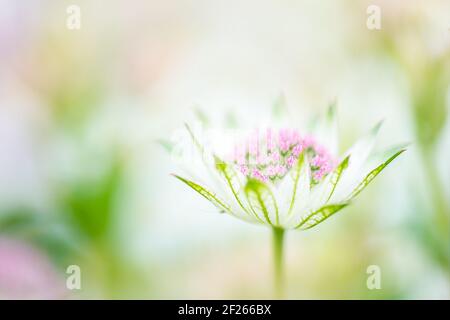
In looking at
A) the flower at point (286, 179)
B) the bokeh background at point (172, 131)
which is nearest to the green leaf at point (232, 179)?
the flower at point (286, 179)

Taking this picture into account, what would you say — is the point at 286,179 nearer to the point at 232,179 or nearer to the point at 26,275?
the point at 232,179

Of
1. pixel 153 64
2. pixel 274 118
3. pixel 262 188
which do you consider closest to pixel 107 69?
pixel 153 64

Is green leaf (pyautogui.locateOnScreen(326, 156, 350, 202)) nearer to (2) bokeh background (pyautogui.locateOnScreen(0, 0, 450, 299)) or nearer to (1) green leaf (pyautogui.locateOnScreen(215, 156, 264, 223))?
(1) green leaf (pyautogui.locateOnScreen(215, 156, 264, 223))

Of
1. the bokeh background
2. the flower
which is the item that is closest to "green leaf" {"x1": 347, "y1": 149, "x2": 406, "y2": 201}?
the flower

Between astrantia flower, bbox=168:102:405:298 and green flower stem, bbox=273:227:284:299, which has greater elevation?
astrantia flower, bbox=168:102:405:298

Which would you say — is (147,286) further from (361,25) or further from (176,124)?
(361,25)
